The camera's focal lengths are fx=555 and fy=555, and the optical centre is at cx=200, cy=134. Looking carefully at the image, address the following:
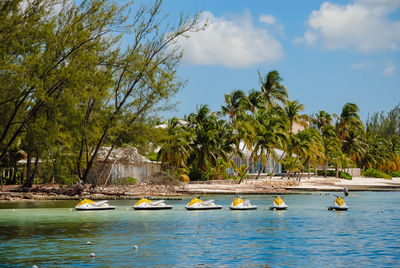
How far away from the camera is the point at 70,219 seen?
92.5 ft

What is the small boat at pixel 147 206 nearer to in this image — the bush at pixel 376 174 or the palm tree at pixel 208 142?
the palm tree at pixel 208 142

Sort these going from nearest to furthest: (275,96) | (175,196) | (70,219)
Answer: (70,219) → (175,196) → (275,96)

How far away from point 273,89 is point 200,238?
6056cm

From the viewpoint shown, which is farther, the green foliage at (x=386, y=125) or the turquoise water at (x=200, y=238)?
the green foliage at (x=386, y=125)

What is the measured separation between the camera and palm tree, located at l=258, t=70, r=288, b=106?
79.7 meters

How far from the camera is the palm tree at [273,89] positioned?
7969 centimetres

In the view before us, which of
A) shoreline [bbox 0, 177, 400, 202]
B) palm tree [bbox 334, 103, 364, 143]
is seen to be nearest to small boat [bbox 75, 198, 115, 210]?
shoreline [bbox 0, 177, 400, 202]

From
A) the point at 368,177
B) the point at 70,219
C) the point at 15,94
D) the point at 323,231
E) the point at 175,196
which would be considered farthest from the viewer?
the point at 368,177

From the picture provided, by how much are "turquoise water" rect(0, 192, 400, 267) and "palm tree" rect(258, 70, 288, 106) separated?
4729cm

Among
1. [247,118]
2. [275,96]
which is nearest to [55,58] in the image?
[247,118]

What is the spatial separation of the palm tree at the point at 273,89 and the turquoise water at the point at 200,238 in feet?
155

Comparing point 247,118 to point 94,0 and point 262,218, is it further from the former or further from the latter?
point 262,218

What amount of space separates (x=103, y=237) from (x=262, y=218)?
10328 mm


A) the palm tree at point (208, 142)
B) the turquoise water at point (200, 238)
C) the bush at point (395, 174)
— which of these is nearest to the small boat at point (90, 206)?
the turquoise water at point (200, 238)
